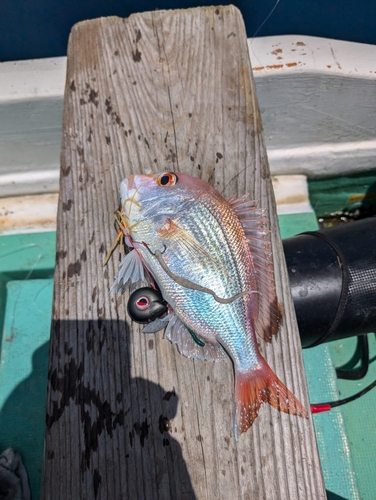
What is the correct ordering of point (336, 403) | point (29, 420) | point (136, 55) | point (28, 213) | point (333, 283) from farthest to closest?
1. point (28, 213)
2. point (29, 420)
3. point (336, 403)
4. point (136, 55)
5. point (333, 283)

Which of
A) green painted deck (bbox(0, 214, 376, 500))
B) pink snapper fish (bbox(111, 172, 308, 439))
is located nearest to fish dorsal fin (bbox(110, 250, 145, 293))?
pink snapper fish (bbox(111, 172, 308, 439))

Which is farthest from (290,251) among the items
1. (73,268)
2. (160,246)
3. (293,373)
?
(73,268)

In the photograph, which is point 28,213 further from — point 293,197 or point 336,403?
point 336,403

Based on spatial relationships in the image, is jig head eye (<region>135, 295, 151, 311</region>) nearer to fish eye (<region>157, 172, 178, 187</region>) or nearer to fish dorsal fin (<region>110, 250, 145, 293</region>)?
fish dorsal fin (<region>110, 250, 145, 293</region>)

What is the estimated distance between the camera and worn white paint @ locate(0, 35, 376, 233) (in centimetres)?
195

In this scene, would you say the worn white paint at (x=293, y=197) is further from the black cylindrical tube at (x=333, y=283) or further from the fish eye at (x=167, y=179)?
the fish eye at (x=167, y=179)

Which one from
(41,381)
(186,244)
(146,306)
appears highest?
(186,244)

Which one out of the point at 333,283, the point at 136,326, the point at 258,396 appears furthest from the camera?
the point at 333,283

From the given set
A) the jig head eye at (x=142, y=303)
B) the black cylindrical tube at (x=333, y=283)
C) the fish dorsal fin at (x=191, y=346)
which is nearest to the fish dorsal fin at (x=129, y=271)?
the jig head eye at (x=142, y=303)

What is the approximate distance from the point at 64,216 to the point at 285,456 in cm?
132

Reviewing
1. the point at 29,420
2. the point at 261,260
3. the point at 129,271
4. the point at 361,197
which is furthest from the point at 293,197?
the point at 29,420

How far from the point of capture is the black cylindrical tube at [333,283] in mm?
1644

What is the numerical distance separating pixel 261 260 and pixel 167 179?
0.51m

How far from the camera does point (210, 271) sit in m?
1.27
